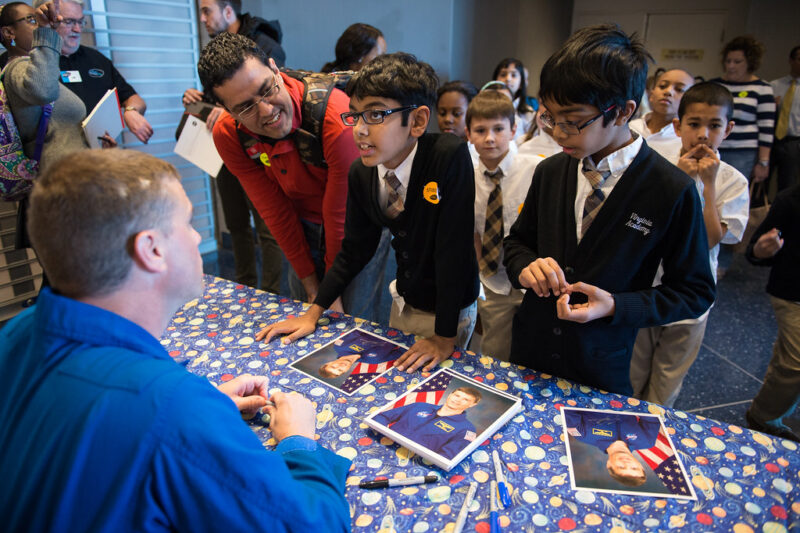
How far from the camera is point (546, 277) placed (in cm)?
128

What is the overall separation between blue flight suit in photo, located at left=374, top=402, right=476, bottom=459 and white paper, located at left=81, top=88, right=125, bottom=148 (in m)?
2.56

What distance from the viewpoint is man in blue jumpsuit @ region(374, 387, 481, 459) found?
42.7 inches

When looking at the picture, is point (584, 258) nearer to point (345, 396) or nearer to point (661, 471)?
point (661, 471)

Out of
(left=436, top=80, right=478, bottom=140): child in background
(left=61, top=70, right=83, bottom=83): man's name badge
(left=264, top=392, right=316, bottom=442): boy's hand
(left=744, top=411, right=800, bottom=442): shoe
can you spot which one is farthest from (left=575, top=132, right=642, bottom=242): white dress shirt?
(left=61, top=70, right=83, bottom=83): man's name badge

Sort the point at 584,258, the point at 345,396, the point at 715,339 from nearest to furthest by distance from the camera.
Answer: the point at 345,396 < the point at 584,258 < the point at 715,339

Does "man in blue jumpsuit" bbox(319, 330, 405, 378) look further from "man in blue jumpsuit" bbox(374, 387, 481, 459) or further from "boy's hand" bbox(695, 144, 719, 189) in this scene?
"boy's hand" bbox(695, 144, 719, 189)

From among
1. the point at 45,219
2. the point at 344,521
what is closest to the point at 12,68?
the point at 45,219

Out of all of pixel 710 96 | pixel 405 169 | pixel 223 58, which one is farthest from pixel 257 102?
pixel 710 96

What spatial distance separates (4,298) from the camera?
3260 millimetres

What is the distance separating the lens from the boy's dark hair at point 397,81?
1523 millimetres

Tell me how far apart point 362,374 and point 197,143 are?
2.37 meters

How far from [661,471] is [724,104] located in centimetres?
162

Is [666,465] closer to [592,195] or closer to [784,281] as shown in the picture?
[592,195]

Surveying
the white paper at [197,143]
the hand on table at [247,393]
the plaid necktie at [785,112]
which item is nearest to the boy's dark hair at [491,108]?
the white paper at [197,143]
